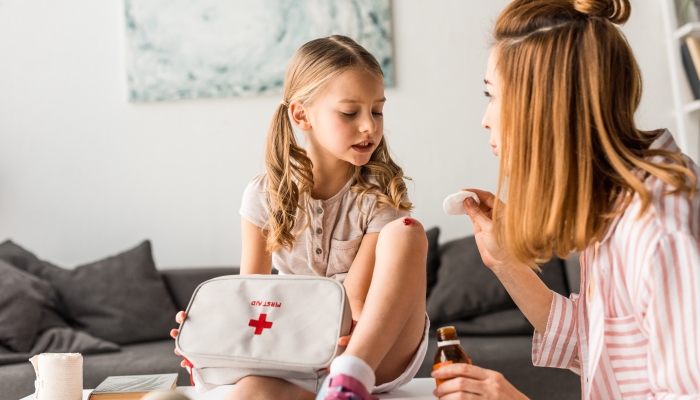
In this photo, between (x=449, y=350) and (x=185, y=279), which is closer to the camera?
(x=449, y=350)

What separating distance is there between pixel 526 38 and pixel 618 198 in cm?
30

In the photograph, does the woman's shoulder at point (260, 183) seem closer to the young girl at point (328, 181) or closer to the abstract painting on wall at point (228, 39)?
the young girl at point (328, 181)

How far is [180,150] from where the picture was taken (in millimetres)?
3047

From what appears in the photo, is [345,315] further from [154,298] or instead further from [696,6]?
[696,6]

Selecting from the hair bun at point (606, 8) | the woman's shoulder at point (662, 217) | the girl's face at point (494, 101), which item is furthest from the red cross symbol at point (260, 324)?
the hair bun at point (606, 8)

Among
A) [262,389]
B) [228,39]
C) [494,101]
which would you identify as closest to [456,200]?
[494,101]

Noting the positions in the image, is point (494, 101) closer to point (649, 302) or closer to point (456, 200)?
point (456, 200)

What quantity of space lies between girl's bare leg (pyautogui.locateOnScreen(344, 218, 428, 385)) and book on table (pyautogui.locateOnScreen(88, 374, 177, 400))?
0.50 m

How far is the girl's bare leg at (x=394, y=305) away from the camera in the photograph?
104cm

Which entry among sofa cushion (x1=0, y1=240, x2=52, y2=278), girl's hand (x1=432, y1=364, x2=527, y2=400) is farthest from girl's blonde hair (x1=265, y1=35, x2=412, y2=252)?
sofa cushion (x1=0, y1=240, x2=52, y2=278)

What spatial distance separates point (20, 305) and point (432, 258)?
1638 millimetres

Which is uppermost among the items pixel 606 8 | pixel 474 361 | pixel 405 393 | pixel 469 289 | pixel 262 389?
pixel 606 8

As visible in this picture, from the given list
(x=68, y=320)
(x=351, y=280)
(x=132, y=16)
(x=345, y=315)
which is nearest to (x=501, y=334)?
(x=351, y=280)

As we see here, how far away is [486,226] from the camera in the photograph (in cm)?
122
